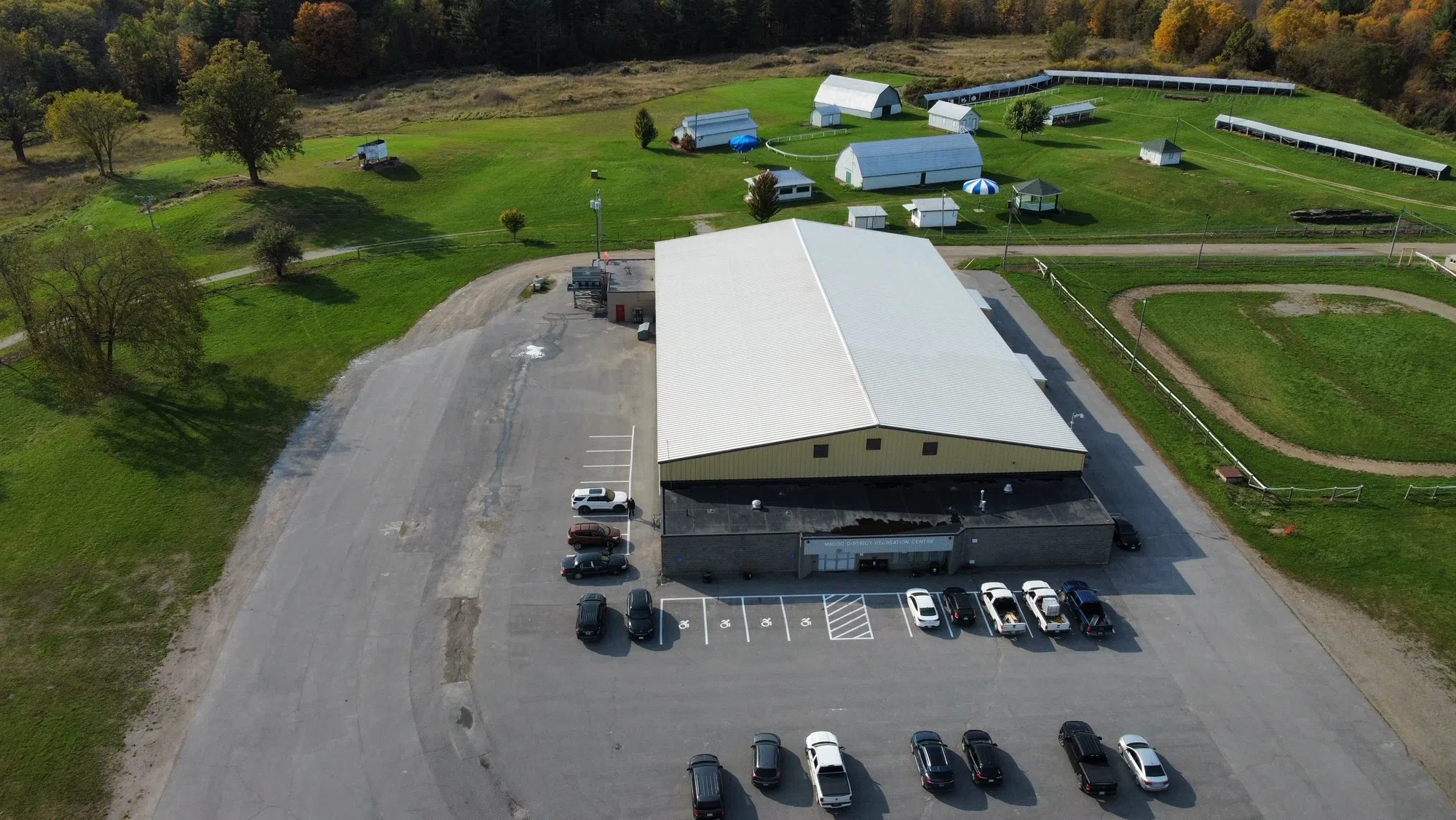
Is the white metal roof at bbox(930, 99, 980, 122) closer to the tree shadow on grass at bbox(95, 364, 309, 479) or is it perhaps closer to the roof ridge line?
the roof ridge line

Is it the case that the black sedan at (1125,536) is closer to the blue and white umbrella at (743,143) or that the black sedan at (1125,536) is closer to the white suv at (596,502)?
the white suv at (596,502)

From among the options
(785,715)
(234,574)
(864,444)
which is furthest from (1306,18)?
(234,574)

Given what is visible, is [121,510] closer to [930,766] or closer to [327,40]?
[930,766]

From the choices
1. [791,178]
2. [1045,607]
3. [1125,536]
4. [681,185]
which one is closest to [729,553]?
[1045,607]

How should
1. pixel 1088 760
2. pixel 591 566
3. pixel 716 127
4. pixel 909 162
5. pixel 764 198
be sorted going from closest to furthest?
1. pixel 1088 760
2. pixel 591 566
3. pixel 764 198
4. pixel 909 162
5. pixel 716 127

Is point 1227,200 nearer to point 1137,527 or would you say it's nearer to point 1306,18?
point 1137,527

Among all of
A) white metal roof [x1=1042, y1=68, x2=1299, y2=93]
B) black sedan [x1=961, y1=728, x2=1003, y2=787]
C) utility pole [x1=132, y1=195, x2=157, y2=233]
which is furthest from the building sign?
white metal roof [x1=1042, y1=68, x2=1299, y2=93]

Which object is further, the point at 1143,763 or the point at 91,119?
the point at 91,119

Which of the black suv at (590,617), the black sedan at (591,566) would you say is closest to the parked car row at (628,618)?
the black suv at (590,617)
